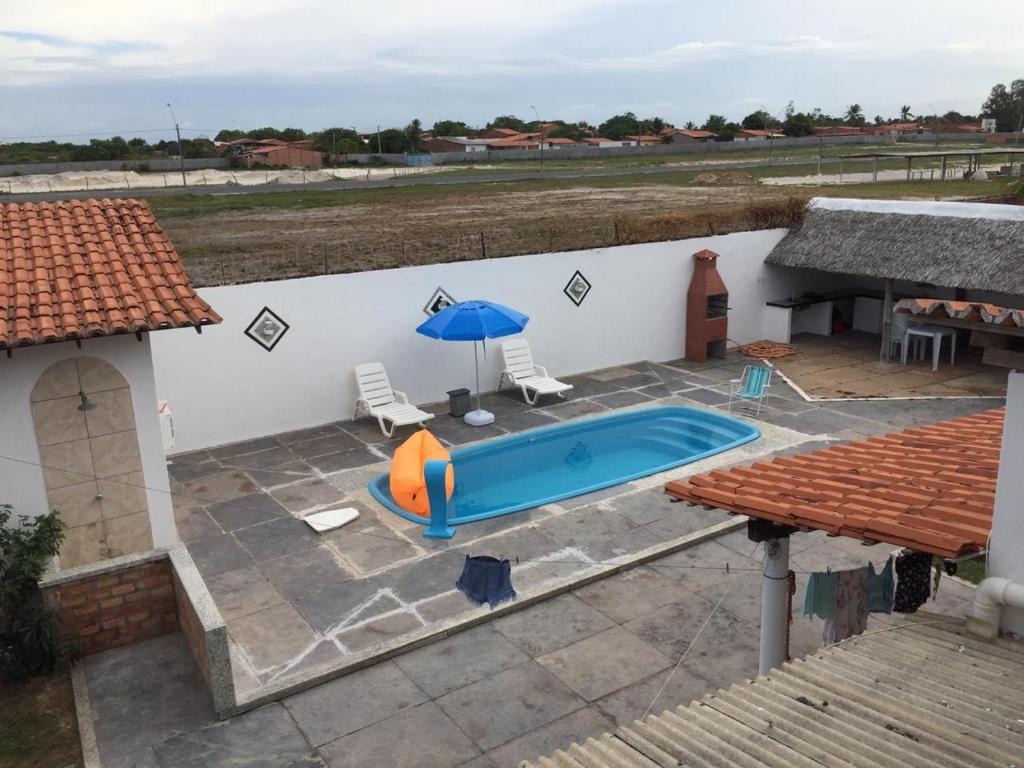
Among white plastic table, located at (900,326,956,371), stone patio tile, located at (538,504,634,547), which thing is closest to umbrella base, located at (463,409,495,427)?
stone patio tile, located at (538,504,634,547)

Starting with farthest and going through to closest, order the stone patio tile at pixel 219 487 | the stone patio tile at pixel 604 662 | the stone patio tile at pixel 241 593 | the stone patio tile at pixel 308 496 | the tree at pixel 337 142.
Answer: the tree at pixel 337 142 < the stone patio tile at pixel 219 487 < the stone patio tile at pixel 308 496 < the stone patio tile at pixel 241 593 < the stone patio tile at pixel 604 662

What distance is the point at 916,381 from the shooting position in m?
16.9

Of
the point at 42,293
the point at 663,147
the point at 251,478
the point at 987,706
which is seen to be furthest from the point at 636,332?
the point at 663,147

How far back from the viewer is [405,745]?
689 centimetres

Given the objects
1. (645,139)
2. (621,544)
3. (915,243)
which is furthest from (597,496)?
(645,139)

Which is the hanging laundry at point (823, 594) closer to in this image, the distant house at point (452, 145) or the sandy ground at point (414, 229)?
the sandy ground at point (414, 229)

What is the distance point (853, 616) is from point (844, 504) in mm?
1881

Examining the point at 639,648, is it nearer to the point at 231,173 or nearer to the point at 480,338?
the point at 480,338

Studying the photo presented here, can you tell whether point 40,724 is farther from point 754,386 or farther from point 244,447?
point 754,386

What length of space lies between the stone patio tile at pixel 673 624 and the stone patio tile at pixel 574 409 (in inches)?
250

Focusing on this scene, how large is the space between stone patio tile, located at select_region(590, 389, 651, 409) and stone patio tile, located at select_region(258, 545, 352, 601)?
689 centimetres

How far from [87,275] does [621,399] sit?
9.86 meters

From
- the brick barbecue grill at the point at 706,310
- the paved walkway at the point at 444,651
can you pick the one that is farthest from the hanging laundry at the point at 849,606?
the brick barbecue grill at the point at 706,310

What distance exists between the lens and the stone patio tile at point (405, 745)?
264 inches
